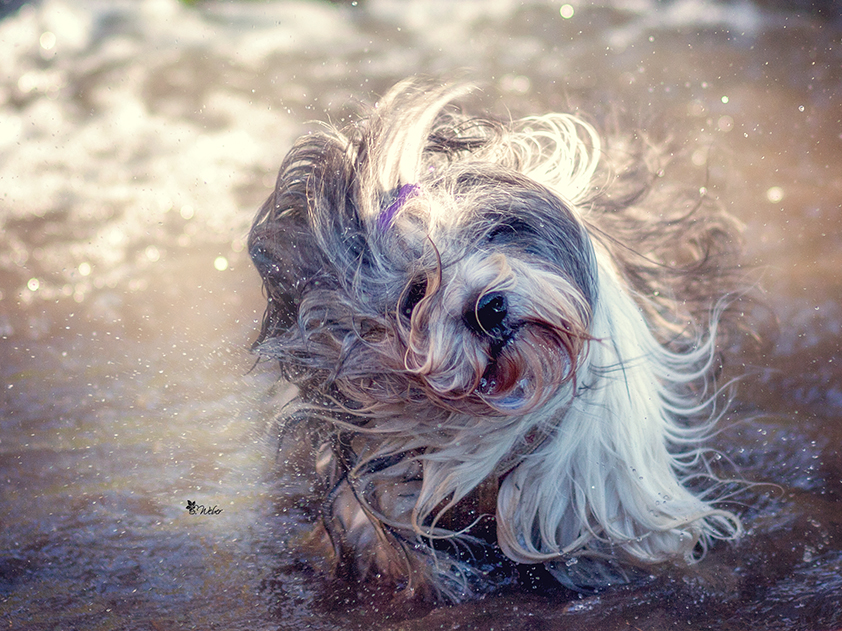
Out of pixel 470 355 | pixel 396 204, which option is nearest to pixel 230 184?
pixel 396 204

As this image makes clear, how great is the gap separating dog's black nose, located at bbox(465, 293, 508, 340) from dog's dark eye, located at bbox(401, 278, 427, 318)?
0.35 feet

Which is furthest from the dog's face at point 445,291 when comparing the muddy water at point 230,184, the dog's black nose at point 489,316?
the muddy water at point 230,184

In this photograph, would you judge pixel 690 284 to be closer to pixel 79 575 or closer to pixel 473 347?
pixel 473 347

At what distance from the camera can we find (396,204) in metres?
1.22

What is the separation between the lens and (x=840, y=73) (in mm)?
2168

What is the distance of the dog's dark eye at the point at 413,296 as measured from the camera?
1.15m

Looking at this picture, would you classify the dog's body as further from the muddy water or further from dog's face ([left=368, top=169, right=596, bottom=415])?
the muddy water

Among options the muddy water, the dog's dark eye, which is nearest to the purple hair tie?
the dog's dark eye

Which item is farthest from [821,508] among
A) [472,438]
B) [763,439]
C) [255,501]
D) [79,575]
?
[79,575]

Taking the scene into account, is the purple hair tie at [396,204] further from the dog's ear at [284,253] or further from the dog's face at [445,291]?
the dog's ear at [284,253]

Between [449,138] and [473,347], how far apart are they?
1.74 feet

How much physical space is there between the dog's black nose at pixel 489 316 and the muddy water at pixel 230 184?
0.73 metres

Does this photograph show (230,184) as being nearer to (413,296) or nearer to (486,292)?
(413,296)

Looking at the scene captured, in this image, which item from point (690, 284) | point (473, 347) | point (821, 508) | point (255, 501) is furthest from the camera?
point (690, 284)
